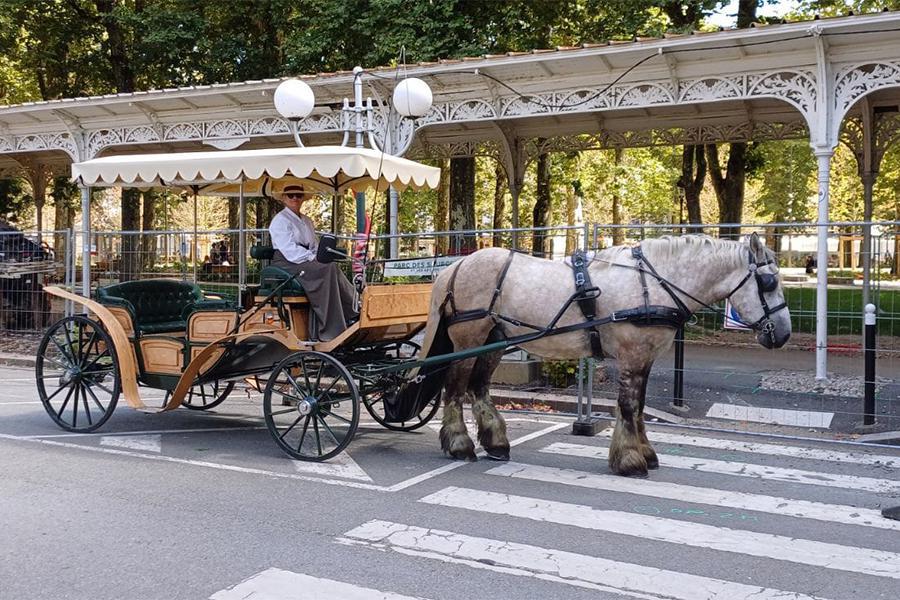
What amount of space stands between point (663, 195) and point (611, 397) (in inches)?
1217

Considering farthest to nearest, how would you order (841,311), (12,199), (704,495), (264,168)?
(12,199) < (841,311) < (264,168) < (704,495)

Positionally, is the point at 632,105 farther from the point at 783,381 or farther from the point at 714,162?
the point at 714,162

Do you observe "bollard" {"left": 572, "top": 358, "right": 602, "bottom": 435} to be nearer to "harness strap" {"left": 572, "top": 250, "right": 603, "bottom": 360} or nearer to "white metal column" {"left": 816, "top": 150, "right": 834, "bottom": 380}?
"harness strap" {"left": 572, "top": 250, "right": 603, "bottom": 360}

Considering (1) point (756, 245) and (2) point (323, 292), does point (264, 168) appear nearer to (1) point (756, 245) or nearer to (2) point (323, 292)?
(2) point (323, 292)

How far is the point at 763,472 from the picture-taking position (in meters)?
7.27

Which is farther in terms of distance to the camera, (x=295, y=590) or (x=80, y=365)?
(x=80, y=365)

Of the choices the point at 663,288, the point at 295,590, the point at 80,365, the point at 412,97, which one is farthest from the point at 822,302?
the point at 80,365

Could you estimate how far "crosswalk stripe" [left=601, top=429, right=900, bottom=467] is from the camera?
25.6 feet

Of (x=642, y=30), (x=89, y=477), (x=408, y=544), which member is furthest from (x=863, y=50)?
(x=89, y=477)

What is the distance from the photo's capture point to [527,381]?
448 inches

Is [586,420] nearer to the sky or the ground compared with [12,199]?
nearer to the ground

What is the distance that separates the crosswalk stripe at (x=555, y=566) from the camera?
4520 millimetres

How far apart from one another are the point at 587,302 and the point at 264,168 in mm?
3108

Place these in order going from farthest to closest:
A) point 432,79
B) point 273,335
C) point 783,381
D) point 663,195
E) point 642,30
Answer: point 663,195 < point 642,30 < point 432,79 < point 783,381 < point 273,335
